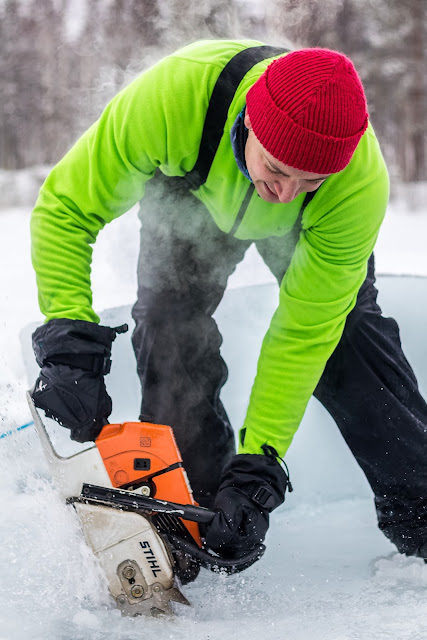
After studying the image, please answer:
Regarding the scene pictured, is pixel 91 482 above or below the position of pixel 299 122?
below

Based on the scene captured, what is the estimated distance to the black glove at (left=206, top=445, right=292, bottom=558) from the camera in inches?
56.9

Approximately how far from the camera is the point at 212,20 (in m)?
3.46

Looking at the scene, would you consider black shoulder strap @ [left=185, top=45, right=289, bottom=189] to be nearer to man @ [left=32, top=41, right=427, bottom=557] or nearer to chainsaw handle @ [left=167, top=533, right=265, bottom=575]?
man @ [left=32, top=41, right=427, bottom=557]

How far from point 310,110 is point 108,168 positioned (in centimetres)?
44

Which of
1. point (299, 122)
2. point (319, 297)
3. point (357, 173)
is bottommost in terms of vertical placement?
point (319, 297)

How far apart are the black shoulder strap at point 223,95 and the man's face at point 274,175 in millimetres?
104

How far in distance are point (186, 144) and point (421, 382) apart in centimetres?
145

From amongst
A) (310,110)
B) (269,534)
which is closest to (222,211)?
(310,110)

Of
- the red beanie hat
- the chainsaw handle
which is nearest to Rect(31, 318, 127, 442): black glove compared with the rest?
the chainsaw handle

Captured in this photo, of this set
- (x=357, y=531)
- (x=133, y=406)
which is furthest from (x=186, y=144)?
(x=357, y=531)

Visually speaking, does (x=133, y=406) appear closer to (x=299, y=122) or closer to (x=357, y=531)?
(x=357, y=531)

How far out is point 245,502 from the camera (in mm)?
1482

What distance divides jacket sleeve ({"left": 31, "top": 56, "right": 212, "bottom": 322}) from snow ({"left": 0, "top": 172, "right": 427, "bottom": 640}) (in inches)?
19.2

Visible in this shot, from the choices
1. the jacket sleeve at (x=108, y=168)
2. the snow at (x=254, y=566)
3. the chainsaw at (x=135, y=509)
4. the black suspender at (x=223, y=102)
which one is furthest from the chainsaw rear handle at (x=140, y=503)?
the black suspender at (x=223, y=102)
